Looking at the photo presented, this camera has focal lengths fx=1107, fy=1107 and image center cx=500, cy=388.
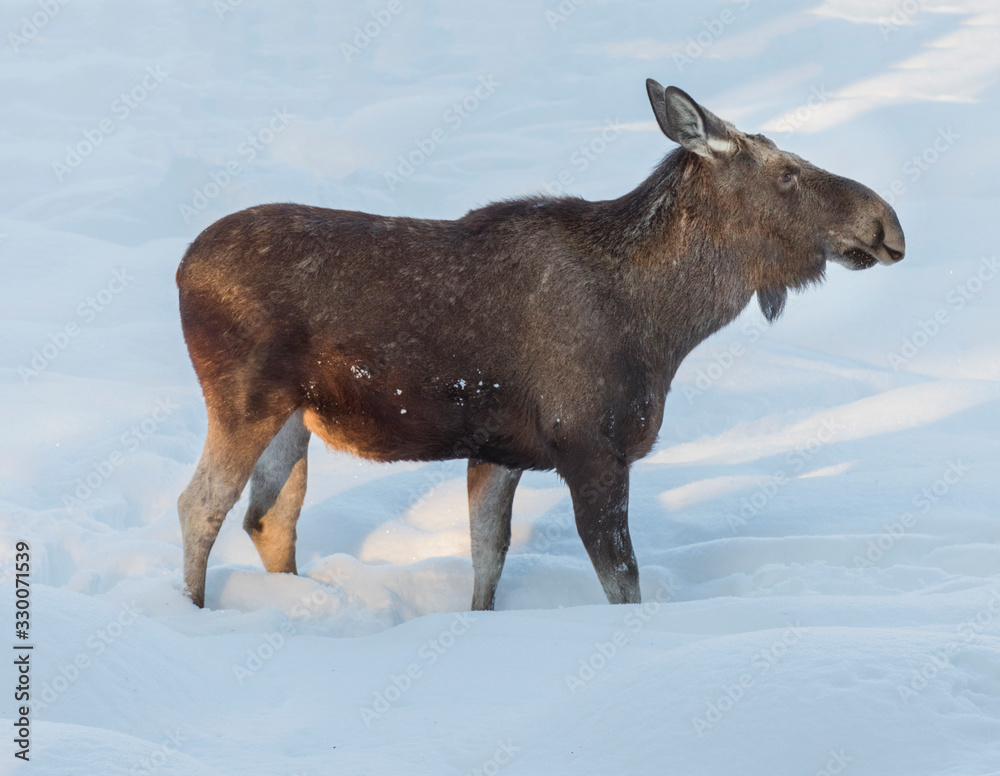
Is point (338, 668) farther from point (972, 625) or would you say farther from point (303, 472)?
point (972, 625)

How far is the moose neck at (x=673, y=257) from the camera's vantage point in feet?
17.1

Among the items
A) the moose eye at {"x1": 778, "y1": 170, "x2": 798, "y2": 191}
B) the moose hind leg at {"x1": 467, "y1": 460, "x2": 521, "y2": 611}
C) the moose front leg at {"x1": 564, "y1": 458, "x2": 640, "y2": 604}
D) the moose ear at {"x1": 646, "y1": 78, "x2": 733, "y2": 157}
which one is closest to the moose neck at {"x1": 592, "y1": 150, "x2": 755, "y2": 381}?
the moose ear at {"x1": 646, "y1": 78, "x2": 733, "y2": 157}

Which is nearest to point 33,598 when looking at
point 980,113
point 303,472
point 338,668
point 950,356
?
point 338,668

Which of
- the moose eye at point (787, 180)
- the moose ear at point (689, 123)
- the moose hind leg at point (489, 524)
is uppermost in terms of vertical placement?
the moose ear at point (689, 123)

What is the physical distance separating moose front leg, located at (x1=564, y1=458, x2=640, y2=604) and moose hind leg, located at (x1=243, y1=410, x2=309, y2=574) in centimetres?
159

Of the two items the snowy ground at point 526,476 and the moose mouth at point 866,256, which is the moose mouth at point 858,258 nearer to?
the moose mouth at point 866,256

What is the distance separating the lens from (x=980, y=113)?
13.6 m

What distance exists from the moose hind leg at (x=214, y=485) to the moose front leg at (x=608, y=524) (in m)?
1.45

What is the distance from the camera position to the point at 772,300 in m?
5.40

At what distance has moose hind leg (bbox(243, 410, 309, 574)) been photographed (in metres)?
5.82

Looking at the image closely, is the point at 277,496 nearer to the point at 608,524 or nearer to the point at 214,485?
the point at 214,485

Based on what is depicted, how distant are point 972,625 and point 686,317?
1.97 m

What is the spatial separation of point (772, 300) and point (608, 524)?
137 cm

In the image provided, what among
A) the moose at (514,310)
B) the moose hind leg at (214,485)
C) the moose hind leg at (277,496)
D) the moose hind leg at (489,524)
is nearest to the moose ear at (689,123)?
the moose at (514,310)
